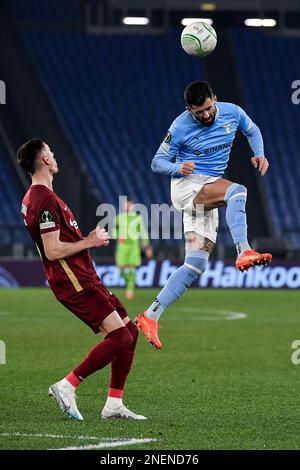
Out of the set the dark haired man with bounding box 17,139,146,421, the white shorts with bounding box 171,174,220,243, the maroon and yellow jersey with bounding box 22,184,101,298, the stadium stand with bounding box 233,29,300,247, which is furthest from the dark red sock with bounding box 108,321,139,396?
the stadium stand with bounding box 233,29,300,247

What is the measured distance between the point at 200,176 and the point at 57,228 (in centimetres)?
186

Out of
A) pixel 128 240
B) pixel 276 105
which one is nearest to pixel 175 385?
pixel 128 240

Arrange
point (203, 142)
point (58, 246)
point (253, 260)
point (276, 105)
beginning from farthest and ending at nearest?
1. point (276, 105)
2. point (203, 142)
3. point (253, 260)
4. point (58, 246)

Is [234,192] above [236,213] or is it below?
above

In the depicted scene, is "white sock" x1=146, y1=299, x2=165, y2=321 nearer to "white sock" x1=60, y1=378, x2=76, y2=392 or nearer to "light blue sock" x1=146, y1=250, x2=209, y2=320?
"light blue sock" x1=146, y1=250, x2=209, y2=320

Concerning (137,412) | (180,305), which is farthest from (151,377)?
(180,305)

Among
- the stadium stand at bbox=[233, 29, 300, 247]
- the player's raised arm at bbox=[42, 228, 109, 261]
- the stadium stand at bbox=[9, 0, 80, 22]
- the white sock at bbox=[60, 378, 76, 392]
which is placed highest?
the stadium stand at bbox=[9, 0, 80, 22]

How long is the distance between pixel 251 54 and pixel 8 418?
28.1 meters

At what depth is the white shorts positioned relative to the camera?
8.82m

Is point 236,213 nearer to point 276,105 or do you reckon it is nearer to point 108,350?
point 108,350

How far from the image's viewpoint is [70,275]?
24.6ft

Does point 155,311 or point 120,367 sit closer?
point 120,367

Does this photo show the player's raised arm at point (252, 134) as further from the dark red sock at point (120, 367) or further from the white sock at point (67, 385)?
the white sock at point (67, 385)

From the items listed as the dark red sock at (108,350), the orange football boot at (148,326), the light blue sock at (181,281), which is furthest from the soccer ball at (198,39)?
the dark red sock at (108,350)
